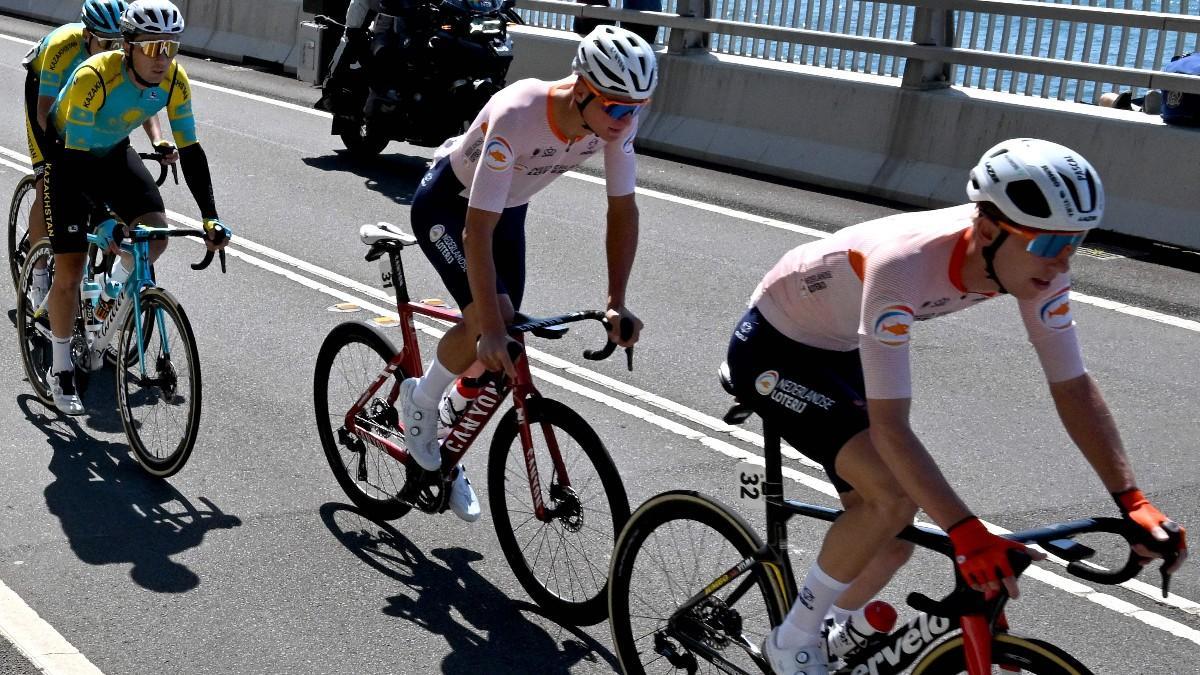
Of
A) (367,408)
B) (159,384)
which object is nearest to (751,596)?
(367,408)

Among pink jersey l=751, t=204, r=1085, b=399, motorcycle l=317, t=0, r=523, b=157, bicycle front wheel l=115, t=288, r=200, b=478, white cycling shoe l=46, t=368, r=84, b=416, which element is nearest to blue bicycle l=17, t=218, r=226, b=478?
bicycle front wheel l=115, t=288, r=200, b=478

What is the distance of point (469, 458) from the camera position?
7113 millimetres

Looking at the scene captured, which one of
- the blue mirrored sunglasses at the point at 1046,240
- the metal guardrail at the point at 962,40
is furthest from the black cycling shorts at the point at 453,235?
the metal guardrail at the point at 962,40

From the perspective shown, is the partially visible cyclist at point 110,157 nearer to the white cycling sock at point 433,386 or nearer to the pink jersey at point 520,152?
the white cycling sock at point 433,386

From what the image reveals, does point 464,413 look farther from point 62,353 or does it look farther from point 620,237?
point 62,353

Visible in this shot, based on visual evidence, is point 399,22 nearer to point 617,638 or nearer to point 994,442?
point 994,442

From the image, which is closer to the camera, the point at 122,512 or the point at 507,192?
the point at 507,192

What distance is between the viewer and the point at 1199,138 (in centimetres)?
1092

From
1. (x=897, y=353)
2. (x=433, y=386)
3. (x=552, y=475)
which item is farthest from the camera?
(x=433, y=386)

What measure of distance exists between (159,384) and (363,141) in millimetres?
8080

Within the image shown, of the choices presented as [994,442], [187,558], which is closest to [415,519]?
[187,558]

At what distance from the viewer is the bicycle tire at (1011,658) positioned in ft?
11.2

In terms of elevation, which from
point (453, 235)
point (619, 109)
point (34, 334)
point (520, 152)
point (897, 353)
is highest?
point (619, 109)

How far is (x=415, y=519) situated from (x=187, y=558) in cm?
96
